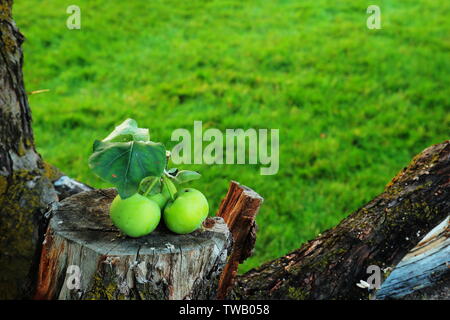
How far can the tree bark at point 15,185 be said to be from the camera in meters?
2.52

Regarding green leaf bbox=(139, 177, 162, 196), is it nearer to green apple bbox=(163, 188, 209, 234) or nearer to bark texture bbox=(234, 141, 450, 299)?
green apple bbox=(163, 188, 209, 234)

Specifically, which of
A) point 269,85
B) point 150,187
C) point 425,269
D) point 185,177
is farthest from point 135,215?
point 269,85

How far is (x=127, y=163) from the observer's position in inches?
72.8

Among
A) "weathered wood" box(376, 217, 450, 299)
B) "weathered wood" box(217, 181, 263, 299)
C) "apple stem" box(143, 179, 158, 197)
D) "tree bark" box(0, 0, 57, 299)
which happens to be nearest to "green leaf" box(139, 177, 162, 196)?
"apple stem" box(143, 179, 158, 197)

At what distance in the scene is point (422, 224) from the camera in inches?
90.5

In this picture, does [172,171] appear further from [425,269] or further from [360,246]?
[425,269]

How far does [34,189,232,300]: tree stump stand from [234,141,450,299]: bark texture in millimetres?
354

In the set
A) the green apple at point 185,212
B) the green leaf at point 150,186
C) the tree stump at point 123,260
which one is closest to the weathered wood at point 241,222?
the tree stump at point 123,260

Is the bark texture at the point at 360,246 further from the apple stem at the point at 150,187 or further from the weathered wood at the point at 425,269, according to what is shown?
the apple stem at the point at 150,187

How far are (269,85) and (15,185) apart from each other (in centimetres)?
368

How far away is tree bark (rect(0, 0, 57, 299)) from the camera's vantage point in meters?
2.52
